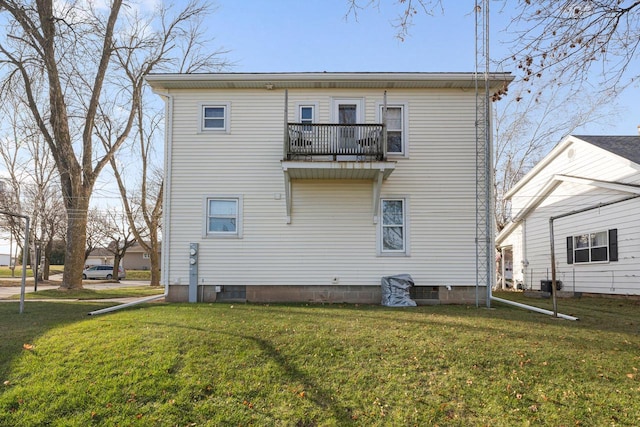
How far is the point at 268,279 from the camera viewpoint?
443 inches

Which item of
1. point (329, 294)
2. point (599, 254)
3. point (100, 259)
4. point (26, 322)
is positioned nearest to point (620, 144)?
point (599, 254)

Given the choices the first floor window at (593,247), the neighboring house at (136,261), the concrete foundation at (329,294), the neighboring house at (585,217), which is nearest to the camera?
the concrete foundation at (329,294)

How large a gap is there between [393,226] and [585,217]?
8.29 m

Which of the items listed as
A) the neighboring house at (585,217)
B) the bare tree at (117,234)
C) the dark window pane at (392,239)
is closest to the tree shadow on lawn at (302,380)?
the dark window pane at (392,239)

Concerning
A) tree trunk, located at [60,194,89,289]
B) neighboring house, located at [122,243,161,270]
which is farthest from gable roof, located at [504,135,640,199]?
neighboring house, located at [122,243,161,270]

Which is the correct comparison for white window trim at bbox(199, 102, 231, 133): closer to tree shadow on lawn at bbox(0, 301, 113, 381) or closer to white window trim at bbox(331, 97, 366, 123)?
white window trim at bbox(331, 97, 366, 123)

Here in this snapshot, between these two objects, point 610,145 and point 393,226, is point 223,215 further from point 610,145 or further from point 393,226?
point 610,145

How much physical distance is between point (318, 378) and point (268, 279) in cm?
605

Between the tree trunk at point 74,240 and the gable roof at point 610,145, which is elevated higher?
the gable roof at point 610,145

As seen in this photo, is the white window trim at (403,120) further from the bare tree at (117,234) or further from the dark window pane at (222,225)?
the bare tree at (117,234)

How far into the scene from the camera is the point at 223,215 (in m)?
11.5

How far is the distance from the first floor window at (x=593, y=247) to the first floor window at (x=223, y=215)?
1189 cm

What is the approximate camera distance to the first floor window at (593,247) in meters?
13.5

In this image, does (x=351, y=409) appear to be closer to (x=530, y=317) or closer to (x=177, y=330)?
(x=177, y=330)
